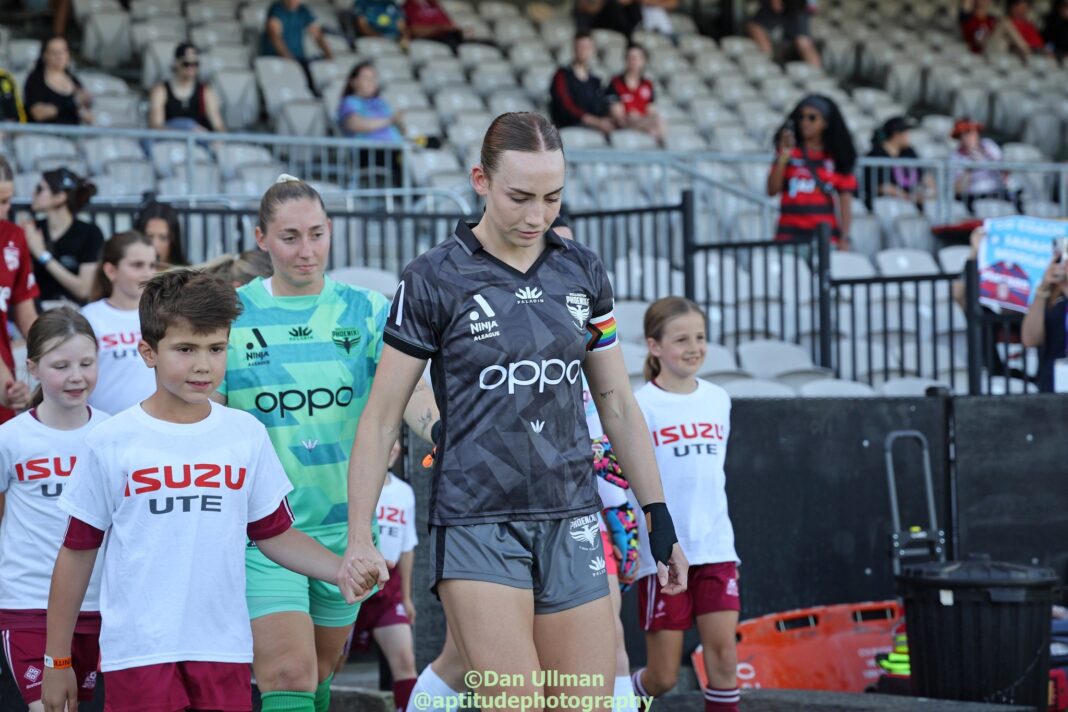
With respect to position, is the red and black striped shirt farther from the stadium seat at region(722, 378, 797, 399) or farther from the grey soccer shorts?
the grey soccer shorts

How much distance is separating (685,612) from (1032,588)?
1716mm

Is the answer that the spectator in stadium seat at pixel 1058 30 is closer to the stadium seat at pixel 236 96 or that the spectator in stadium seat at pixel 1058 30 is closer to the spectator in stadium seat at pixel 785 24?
the spectator in stadium seat at pixel 785 24

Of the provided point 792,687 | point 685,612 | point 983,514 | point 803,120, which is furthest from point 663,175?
point 685,612

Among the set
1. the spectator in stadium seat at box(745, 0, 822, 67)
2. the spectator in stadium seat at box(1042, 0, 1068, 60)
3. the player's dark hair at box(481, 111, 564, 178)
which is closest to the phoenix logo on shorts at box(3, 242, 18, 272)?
the player's dark hair at box(481, 111, 564, 178)

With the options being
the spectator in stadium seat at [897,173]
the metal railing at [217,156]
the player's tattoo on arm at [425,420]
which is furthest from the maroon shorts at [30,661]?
the spectator in stadium seat at [897,173]

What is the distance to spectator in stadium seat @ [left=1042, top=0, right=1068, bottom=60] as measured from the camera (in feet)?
66.2

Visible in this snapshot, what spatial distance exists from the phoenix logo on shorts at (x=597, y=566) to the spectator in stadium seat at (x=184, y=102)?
834 centimetres

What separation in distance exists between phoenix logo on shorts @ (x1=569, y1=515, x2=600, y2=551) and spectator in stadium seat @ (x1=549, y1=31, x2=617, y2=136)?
414 inches

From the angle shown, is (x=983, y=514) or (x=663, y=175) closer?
(x=983, y=514)

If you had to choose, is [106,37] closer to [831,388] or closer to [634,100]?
[634,100]

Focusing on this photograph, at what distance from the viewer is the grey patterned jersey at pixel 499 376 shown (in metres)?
3.81

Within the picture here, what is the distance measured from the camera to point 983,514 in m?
8.33

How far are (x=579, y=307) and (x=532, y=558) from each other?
0.65 m

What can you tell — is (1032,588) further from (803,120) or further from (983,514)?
(803,120)
